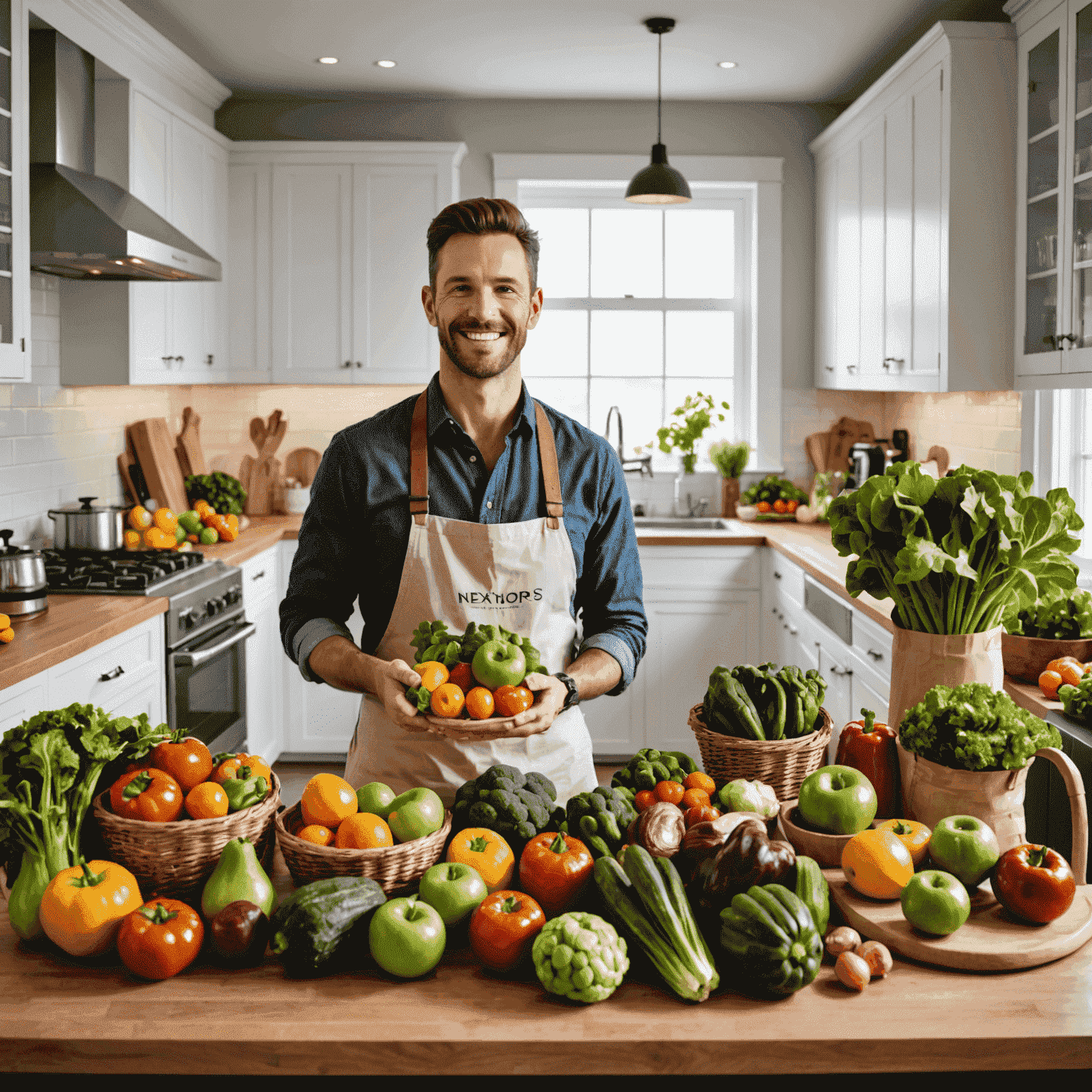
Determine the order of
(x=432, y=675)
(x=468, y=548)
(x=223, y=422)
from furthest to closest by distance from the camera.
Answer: (x=223, y=422)
(x=468, y=548)
(x=432, y=675)

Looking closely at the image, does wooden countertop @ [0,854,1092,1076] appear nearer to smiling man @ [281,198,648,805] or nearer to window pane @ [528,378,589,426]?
smiling man @ [281,198,648,805]

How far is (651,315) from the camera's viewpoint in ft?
18.2

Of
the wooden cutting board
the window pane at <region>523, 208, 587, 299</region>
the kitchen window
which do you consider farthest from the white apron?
the window pane at <region>523, 208, 587, 299</region>

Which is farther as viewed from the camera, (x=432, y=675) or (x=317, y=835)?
(x=432, y=675)

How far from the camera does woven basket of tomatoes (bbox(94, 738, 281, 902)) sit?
1254 millimetres

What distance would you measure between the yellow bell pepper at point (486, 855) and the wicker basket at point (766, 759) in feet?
1.18

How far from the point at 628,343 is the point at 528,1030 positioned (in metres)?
4.74

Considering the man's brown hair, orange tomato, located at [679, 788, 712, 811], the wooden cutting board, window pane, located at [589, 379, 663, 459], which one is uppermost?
window pane, located at [589, 379, 663, 459]

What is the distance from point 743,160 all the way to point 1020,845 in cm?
450

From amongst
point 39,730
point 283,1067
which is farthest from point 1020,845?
point 39,730

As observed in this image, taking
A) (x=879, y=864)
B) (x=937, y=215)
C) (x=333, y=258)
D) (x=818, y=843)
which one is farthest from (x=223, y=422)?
(x=879, y=864)

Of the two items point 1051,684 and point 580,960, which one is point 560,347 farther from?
point 580,960

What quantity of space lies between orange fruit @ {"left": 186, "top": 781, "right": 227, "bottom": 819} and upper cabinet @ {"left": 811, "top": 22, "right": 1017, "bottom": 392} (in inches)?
115

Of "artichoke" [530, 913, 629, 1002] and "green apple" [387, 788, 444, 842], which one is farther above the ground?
"green apple" [387, 788, 444, 842]
